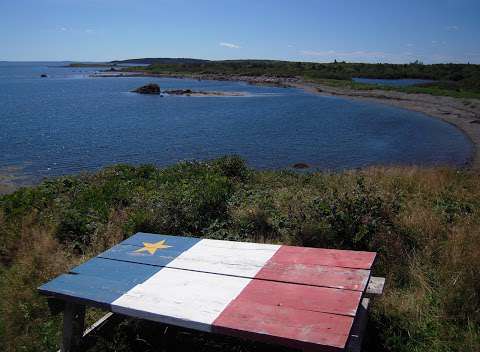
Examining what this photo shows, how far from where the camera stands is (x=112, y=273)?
12.6 ft

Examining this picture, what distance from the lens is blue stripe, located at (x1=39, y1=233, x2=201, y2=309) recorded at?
3510 mm

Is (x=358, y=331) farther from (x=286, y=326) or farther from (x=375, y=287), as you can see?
(x=286, y=326)

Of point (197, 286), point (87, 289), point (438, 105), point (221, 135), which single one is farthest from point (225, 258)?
point (438, 105)

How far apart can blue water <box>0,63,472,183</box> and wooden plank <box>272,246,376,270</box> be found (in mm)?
16357

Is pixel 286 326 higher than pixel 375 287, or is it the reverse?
pixel 286 326

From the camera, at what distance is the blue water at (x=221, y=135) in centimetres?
2253

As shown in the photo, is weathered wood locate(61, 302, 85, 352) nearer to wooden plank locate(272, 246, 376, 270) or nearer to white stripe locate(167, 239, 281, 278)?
white stripe locate(167, 239, 281, 278)

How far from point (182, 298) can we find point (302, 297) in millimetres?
877

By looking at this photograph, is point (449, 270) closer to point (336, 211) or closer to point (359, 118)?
point (336, 211)

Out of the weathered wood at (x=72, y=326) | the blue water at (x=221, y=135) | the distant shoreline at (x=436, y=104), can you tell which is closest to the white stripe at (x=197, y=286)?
the weathered wood at (x=72, y=326)

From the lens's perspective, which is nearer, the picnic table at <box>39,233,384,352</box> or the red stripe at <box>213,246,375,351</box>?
the red stripe at <box>213,246,375,351</box>

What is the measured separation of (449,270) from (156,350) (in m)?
3.11

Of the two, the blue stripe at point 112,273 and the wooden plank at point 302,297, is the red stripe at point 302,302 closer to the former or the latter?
the wooden plank at point 302,297

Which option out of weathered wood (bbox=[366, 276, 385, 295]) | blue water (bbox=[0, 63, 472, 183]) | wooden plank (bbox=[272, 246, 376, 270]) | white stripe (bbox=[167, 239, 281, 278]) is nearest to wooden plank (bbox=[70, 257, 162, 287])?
white stripe (bbox=[167, 239, 281, 278])
